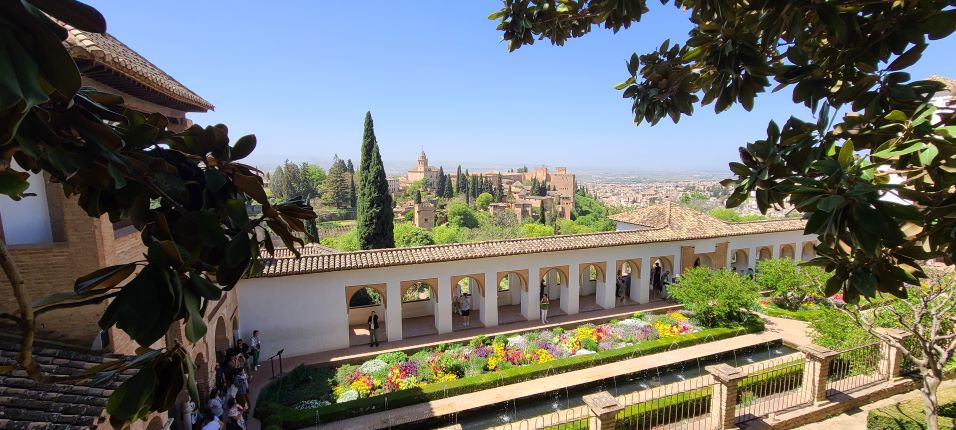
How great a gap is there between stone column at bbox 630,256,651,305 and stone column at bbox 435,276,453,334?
7412 mm

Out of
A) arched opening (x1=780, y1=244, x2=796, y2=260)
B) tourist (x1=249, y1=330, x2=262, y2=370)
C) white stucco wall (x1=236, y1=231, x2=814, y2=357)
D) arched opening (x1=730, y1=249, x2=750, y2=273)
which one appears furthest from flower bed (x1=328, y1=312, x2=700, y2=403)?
arched opening (x1=780, y1=244, x2=796, y2=260)

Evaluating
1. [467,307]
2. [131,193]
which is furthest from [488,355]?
[131,193]

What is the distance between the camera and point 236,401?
8406mm

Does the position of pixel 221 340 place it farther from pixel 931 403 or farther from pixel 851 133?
pixel 931 403

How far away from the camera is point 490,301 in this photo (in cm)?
1403

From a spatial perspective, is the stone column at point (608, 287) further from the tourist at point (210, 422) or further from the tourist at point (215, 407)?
the tourist at point (210, 422)

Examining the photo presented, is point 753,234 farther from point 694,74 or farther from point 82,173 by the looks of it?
point 82,173

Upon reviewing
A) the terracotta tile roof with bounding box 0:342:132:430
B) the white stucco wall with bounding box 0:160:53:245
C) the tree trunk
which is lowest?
the tree trunk

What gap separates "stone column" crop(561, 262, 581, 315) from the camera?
49.5 ft

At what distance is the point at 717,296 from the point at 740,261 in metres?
8.18

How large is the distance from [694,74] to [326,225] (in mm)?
50278

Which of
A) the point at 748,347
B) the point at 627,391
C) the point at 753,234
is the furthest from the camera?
the point at 753,234

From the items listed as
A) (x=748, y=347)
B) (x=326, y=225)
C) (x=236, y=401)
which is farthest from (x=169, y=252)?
(x=326, y=225)

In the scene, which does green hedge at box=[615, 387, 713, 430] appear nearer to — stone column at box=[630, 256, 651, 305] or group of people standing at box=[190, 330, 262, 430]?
group of people standing at box=[190, 330, 262, 430]
